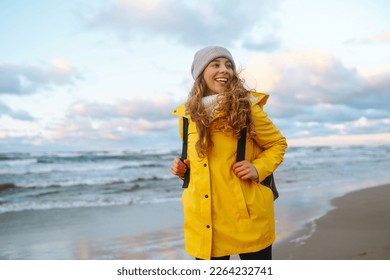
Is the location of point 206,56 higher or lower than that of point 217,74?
higher

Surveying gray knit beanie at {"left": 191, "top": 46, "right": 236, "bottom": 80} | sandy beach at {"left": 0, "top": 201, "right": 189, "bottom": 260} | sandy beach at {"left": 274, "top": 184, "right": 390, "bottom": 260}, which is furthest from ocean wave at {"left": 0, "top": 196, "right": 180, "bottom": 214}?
gray knit beanie at {"left": 191, "top": 46, "right": 236, "bottom": 80}

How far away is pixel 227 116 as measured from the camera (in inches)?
90.9

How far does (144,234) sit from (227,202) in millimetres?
4112

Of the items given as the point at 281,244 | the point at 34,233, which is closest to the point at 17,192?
the point at 34,233

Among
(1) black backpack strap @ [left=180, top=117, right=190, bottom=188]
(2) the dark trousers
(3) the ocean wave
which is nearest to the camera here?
(2) the dark trousers

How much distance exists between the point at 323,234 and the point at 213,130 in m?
4.01

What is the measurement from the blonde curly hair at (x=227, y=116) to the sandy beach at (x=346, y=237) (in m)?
2.83

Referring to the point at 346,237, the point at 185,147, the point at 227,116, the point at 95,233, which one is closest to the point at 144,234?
the point at 95,233

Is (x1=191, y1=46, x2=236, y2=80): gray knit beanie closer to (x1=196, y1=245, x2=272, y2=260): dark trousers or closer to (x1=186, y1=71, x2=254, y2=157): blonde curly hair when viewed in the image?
(x1=186, y1=71, x2=254, y2=157): blonde curly hair

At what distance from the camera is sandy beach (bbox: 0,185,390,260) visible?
16.0 ft

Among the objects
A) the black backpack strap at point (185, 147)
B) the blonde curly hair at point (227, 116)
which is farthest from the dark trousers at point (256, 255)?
the blonde curly hair at point (227, 116)

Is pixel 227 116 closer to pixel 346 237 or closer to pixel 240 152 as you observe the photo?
pixel 240 152

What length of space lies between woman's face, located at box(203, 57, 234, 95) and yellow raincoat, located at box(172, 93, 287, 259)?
262mm

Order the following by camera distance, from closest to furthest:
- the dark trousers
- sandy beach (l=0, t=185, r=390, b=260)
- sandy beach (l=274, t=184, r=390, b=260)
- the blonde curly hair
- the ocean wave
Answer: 1. the blonde curly hair
2. the dark trousers
3. sandy beach (l=274, t=184, r=390, b=260)
4. sandy beach (l=0, t=185, r=390, b=260)
5. the ocean wave
